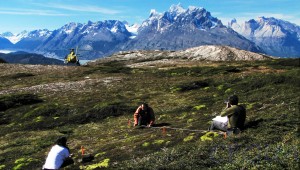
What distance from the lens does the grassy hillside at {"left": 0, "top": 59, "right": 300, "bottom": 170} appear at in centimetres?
2141

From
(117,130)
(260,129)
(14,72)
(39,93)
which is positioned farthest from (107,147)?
(14,72)

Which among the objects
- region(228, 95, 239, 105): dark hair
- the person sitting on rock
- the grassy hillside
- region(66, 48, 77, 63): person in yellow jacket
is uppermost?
region(66, 48, 77, 63): person in yellow jacket

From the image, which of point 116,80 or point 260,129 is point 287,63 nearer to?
point 116,80

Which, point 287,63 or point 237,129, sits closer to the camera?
point 237,129

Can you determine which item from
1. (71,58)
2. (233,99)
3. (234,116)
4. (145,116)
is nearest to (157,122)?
(145,116)

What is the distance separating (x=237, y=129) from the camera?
24484 mm

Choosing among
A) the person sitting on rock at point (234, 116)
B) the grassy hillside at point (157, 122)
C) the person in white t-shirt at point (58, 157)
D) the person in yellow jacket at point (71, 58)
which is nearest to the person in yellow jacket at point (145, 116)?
the grassy hillside at point (157, 122)

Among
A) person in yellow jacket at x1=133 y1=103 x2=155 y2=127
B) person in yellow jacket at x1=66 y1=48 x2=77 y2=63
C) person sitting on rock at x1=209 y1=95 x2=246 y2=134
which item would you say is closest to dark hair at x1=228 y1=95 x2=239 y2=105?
person sitting on rock at x1=209 y1=95 x2=246 y2=134

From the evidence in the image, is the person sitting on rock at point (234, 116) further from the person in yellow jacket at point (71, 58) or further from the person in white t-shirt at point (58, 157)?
the person in yellow jacket at point (71, 58)

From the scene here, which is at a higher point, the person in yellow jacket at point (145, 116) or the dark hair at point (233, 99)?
the dark hair at point (233, 99)

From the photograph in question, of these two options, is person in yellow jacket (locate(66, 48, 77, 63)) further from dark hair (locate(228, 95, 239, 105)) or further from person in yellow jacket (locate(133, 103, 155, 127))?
dark hair (locate(228, 95, 239, 105))

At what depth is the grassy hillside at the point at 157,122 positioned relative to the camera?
21.4 m

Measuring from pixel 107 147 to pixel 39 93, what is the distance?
37219 mm

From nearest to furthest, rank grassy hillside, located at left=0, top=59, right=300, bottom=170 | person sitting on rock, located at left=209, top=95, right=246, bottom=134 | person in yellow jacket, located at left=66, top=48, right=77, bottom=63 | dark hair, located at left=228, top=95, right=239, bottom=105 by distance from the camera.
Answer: grassy hillside, located at left=0, top=59, right=300, bottom=170, person sitting on rock, located at left=209, top=95, right=246, bottom=134, dark hair, located at left=228, top=95, right=239, bottom=105, person in yellow jacket, located at left=66, top=48, right=77, bottom=63
